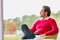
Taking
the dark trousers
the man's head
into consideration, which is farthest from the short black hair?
the dark trousers

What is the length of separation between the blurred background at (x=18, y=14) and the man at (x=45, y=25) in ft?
0.12

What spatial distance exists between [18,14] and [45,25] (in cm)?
25

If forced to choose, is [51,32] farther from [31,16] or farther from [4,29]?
[4,29]

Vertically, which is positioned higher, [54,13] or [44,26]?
[54,13]

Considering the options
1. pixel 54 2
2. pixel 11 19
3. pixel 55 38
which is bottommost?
pixel 55 38

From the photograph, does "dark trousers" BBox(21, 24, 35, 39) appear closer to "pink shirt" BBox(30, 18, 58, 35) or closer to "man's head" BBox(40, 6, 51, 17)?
"pink shirt" BBox(30, 18, 58, 35)

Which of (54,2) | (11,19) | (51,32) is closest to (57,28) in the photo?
(51,32)

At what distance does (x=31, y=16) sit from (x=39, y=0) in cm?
15

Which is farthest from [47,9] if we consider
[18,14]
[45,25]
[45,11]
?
[18,14]

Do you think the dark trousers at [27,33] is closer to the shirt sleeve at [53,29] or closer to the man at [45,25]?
the man at [45,25]

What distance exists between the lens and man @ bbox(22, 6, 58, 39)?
138 centimetres

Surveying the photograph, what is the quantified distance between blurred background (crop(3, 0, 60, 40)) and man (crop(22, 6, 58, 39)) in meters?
0.04

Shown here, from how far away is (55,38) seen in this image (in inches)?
54.1

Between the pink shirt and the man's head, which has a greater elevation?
the man's head
